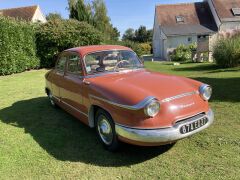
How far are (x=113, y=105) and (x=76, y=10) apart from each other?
28256 mm

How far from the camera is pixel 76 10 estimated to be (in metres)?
30.7

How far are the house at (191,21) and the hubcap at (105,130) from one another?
26.3 m

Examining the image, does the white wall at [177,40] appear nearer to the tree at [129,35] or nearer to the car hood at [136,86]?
the car hood at [136,86]

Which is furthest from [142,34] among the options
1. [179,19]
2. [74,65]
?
[74,65]

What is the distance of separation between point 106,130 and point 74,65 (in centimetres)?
186

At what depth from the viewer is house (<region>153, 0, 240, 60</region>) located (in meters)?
31.3

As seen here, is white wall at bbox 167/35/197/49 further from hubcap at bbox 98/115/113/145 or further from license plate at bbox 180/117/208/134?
license plate at bbox 180/117/208/134

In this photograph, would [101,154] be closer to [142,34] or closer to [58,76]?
[58,76]

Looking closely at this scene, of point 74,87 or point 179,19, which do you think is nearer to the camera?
point 74,87

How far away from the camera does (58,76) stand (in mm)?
6684

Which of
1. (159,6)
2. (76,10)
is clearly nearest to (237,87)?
(76,10)

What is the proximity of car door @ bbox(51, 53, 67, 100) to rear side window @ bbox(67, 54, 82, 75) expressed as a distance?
1.04 ft

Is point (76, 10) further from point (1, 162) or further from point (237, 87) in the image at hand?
point (1, 162)

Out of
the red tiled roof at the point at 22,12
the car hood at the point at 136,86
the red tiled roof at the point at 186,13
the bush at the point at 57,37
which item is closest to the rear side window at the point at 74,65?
the car hood at the point at 136,86
